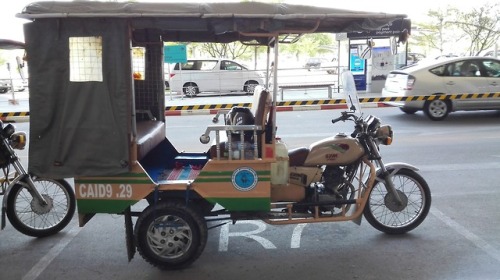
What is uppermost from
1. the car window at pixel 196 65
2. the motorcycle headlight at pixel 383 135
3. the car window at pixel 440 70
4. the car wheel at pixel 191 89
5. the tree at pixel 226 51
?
the tree at pixel 226 51

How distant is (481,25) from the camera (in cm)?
2217

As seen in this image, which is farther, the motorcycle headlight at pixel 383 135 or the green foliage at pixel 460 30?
the green foliage at pixel 460 30

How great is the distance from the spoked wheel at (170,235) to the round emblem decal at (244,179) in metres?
0.42

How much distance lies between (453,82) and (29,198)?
33.7 feet

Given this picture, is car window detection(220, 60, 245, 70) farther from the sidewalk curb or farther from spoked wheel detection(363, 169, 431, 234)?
spoked wheel detection(363, 169, 431, 234)

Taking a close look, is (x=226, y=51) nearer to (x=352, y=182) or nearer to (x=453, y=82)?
(x=453, y=82)

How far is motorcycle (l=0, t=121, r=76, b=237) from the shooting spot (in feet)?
15.6

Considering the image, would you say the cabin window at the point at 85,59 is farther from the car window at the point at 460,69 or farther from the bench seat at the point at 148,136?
the car window at the point at 460,69

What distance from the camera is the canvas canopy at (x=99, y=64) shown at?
12.1 ft

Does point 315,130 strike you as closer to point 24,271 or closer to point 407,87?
point 407,87

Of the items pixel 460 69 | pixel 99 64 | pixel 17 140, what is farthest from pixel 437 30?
pixel 99 64

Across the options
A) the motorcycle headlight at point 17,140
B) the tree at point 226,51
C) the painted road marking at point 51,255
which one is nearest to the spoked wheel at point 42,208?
the painted road marking at point 51,255

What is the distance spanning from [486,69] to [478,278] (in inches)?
375

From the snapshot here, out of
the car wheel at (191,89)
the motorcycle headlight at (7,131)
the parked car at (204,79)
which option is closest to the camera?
the motorcycle headlight at (7,131)
